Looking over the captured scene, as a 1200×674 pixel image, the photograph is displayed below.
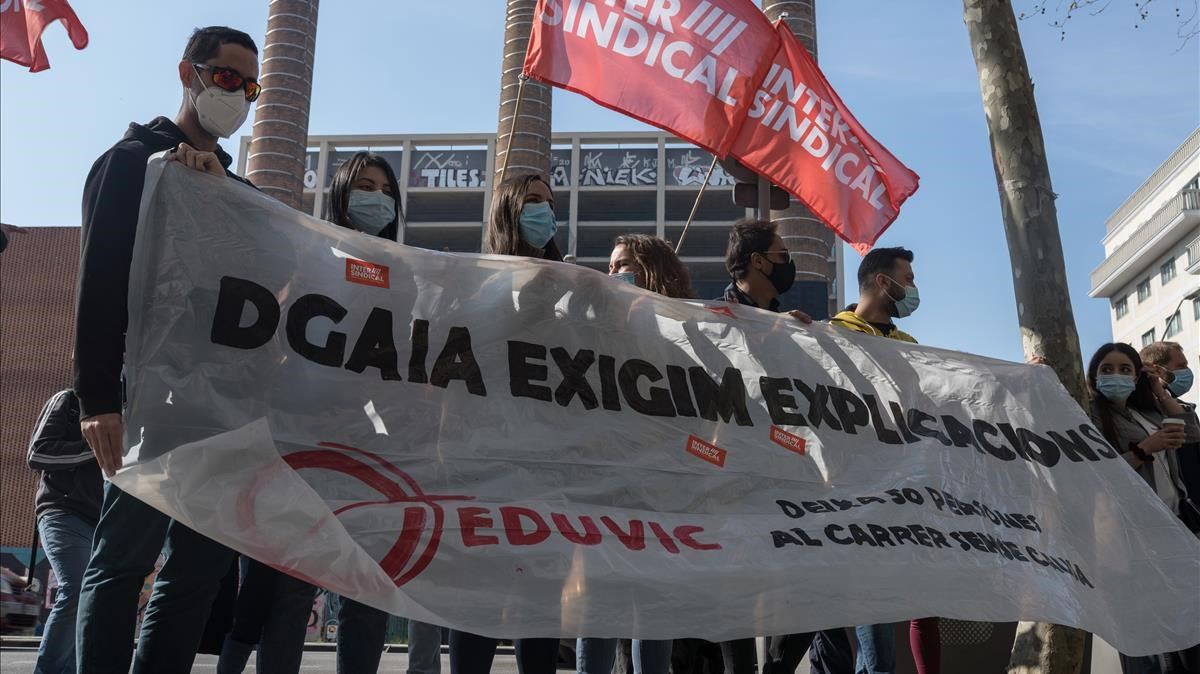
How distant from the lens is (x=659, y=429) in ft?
11.9

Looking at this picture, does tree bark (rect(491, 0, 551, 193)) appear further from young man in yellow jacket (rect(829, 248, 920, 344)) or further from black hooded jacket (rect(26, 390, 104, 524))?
black hooded jacket (rect(26, 390, 104, 524))

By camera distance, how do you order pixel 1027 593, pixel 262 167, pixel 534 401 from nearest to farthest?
pixel 534 401 < pixel 1027 593 < pixel 262 167

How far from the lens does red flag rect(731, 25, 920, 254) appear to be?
6.82 metres

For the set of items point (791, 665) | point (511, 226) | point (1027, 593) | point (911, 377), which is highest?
point (511, 226)

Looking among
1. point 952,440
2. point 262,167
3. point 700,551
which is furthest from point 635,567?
point 262,167

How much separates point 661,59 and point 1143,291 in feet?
209

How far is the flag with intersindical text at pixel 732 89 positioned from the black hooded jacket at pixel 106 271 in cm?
353

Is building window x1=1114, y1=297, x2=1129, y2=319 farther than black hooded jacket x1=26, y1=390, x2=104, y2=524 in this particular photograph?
Yes

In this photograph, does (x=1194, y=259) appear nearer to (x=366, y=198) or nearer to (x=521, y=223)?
(x=521, y=223)

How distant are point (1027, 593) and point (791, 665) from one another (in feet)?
2.85

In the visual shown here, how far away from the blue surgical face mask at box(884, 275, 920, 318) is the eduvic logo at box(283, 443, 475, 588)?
2.57 m

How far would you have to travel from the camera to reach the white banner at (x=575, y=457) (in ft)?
9.50

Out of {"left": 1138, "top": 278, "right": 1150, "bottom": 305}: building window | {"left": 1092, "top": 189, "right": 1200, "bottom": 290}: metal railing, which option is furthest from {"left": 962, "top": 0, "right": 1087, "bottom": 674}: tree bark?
{"left": 1138, "top": 278, "right": 1150, "bottom": 305}: building window

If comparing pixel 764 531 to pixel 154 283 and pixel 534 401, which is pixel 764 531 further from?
pixel 154 283
